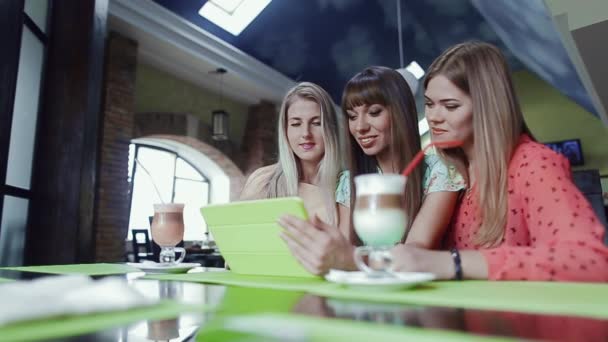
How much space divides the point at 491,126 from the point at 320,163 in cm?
80

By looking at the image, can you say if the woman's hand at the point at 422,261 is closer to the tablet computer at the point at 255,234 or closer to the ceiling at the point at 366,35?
the tablet computer at the point at 255,234

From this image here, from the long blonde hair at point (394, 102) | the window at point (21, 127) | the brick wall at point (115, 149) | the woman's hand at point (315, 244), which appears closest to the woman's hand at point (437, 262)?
the woman's hand at point (315, 244)

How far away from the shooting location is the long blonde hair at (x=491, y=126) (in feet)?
3.62

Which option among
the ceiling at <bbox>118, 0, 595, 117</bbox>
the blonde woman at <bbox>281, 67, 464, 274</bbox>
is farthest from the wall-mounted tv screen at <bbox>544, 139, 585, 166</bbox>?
the blonde woman at <bbox>281, 67, 464, 274</bbox>

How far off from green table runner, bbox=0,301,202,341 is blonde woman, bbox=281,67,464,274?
808 millimetres

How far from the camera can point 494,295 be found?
2.07ft

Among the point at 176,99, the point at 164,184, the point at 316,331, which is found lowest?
the point at 316,331

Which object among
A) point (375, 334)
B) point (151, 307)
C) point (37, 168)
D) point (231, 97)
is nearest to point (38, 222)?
point (37, 168)

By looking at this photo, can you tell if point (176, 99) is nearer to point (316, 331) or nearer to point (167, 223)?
point (167, 223)

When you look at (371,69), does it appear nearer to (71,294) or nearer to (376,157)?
(376,157)

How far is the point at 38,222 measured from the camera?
103 inches

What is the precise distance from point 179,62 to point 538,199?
5466mm

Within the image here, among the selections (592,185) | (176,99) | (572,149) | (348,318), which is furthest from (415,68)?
(348,318)

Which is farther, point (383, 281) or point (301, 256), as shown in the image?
point (301, 256)
